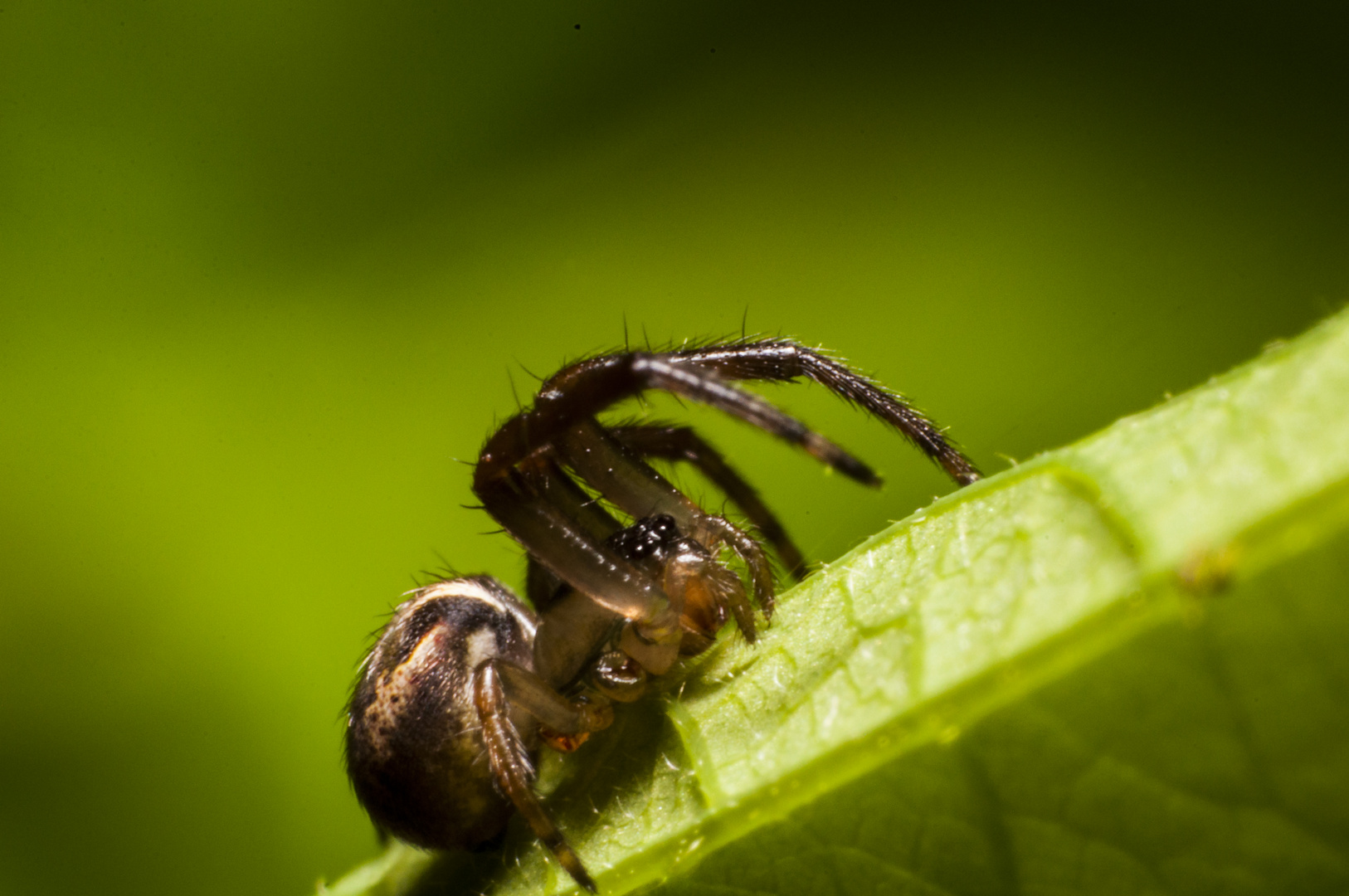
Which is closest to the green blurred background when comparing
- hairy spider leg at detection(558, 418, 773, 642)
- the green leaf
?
hairy spider leg at detection(558, 418, 773, 642)

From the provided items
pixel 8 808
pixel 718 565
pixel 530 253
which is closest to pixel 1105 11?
pixel 530 253

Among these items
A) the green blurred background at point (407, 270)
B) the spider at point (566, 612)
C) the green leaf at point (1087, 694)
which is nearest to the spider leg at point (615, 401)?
the spider at point (566, 612)

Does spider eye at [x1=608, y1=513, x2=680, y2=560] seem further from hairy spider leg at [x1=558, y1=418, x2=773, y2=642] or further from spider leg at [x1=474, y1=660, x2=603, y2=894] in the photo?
spider leg at [x1=474, y1=660, x2=603, y2=894]

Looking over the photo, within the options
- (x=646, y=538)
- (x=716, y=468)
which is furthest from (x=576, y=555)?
(x=716, y=468)

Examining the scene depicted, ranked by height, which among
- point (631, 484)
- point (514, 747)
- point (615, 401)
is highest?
point (615, 401)

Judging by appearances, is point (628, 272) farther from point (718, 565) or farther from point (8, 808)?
point (8, 808)

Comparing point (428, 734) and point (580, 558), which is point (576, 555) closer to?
point (580, 558)
